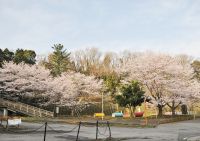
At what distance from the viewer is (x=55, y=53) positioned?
72.5 metres

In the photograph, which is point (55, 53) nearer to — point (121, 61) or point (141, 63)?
point (121, 61)

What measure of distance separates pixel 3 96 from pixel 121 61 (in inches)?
1506

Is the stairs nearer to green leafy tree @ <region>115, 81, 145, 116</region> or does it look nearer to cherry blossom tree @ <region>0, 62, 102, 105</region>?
cherry blossom tree @ <region>0, 62, 102, 105</region>

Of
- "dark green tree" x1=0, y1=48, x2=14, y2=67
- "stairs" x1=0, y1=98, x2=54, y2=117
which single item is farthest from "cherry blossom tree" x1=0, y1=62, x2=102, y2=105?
"dark green tree" x1=0, y1=48, x2=14, y2=67

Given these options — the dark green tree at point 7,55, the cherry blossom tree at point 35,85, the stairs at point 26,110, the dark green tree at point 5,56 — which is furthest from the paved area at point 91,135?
the dark green tree at point 7,55

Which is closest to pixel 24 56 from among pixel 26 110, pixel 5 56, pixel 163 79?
pixel 5 56

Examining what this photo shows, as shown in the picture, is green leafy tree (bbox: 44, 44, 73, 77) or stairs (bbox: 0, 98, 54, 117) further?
green leafy tree (bbox: 44, 44, 73, 77)

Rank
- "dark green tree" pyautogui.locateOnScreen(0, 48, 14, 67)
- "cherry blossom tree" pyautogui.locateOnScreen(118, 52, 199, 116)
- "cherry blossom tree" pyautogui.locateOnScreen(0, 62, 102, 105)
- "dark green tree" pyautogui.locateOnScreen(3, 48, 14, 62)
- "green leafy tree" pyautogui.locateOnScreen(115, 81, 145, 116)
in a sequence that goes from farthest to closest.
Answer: "dark green tree" pyautogui.locateOnScreen(3, 48, 14, 62) < "dark green tree" pyautogui.locateOnScreen(0, 48, 14, 67) < "cherry blossom tree" pyautogui.locateOnScreen(0, 62, 102, 105) < "cherry blossom tree" pyautogui.locateOnScreen(118, 52, 199, 116) < "green leafy tree" pyautogui.locateOnScreen(115, 81, 145, 116)

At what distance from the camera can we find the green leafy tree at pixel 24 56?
58812mm

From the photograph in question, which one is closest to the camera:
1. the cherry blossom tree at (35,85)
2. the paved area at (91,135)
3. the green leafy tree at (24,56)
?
the paved area at (91,135)

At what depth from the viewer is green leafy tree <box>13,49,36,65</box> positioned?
193 ft

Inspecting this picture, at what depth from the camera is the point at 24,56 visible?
60812mm

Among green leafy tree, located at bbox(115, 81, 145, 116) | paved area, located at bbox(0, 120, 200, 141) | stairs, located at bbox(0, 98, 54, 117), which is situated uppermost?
green leafy tree, located at bbox(115, 81, 145, 116)

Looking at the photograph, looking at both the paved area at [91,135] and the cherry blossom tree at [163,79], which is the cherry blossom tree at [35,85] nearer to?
the cherry blossom tree at [163,79]
